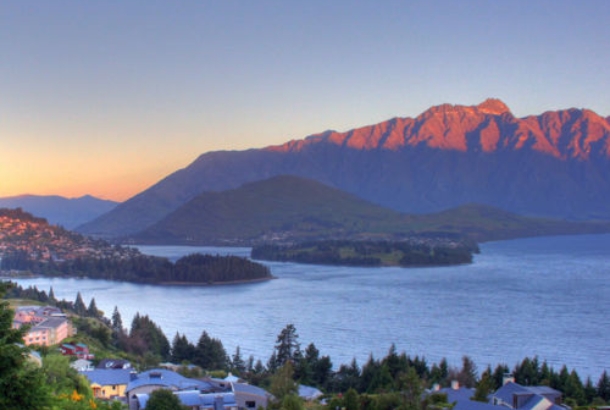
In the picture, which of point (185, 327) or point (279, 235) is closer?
point (185, 327)

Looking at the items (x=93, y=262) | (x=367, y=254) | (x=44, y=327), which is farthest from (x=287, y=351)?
(x=367, y=254)

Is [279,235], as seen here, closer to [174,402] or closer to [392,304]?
[392,304]

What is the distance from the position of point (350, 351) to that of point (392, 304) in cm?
1520

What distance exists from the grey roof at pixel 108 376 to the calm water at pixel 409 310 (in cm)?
1087

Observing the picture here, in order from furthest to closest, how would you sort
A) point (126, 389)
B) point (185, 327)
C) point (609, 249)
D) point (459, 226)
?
point (459, 226) < point (609, 249) < point (185, 327) < point (126, 389)

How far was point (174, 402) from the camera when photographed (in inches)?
489

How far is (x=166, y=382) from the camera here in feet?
53.2

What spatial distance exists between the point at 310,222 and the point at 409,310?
9859 cm

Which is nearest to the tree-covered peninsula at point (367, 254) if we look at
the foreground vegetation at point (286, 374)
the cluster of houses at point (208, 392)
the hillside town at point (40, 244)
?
the hillside town at point (40, 244)

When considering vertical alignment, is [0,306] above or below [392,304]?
above

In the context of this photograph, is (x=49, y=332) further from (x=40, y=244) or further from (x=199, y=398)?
(x=40, y=244)

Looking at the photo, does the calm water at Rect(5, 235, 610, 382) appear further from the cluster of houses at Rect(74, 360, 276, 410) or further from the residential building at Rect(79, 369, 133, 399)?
the residential building at Rect(79, 369, 133, 399)

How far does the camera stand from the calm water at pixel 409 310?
98.9ft

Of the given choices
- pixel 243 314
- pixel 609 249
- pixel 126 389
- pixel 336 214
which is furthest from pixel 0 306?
pixel 336 214
